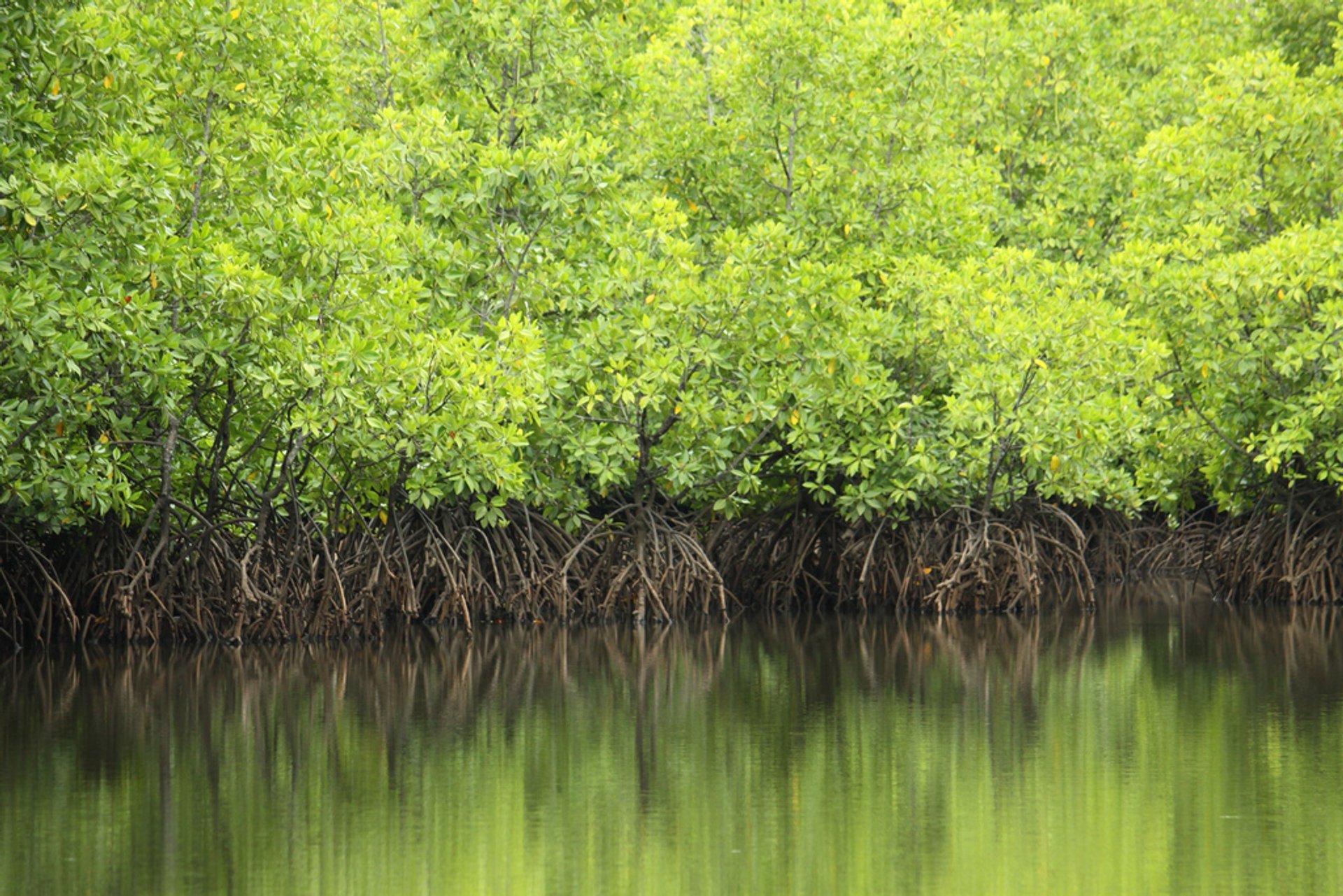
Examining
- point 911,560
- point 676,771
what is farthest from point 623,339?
point 676,771

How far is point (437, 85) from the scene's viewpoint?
1639 cm

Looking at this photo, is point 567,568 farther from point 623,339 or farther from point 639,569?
point 623,339

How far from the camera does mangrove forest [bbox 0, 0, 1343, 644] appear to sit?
41.2 feet

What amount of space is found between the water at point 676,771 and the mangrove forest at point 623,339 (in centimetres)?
155

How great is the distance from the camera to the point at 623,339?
15.3 metres

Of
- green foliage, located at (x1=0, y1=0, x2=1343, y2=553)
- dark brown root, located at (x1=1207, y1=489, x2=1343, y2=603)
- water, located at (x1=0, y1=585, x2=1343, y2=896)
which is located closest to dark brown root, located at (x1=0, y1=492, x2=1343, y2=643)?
dark brown root, located at (x1=1207, y1=489, x2=1343, y2=603)

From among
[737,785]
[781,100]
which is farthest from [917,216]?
[737,785]

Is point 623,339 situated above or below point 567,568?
above

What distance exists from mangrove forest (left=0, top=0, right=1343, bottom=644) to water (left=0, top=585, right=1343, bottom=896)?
1.55 metres

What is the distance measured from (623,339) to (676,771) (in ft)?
25.2

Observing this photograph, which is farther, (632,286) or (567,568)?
(567,568)

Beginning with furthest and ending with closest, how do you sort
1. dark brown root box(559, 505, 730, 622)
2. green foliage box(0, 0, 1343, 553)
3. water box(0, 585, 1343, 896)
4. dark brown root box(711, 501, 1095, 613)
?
dark brown root box(711, 501, 1095, 613) → dark brown root box(559, 505, 730, 622) → green foliage box(0, 0, 1343, 553) → water box(0, 585, 1343, 896)

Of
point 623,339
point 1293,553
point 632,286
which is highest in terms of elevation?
point 632,286

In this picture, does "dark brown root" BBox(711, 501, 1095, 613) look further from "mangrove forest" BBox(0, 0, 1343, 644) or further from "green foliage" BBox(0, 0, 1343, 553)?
"green foliage" BBox(0, 0, 1343, 553)
